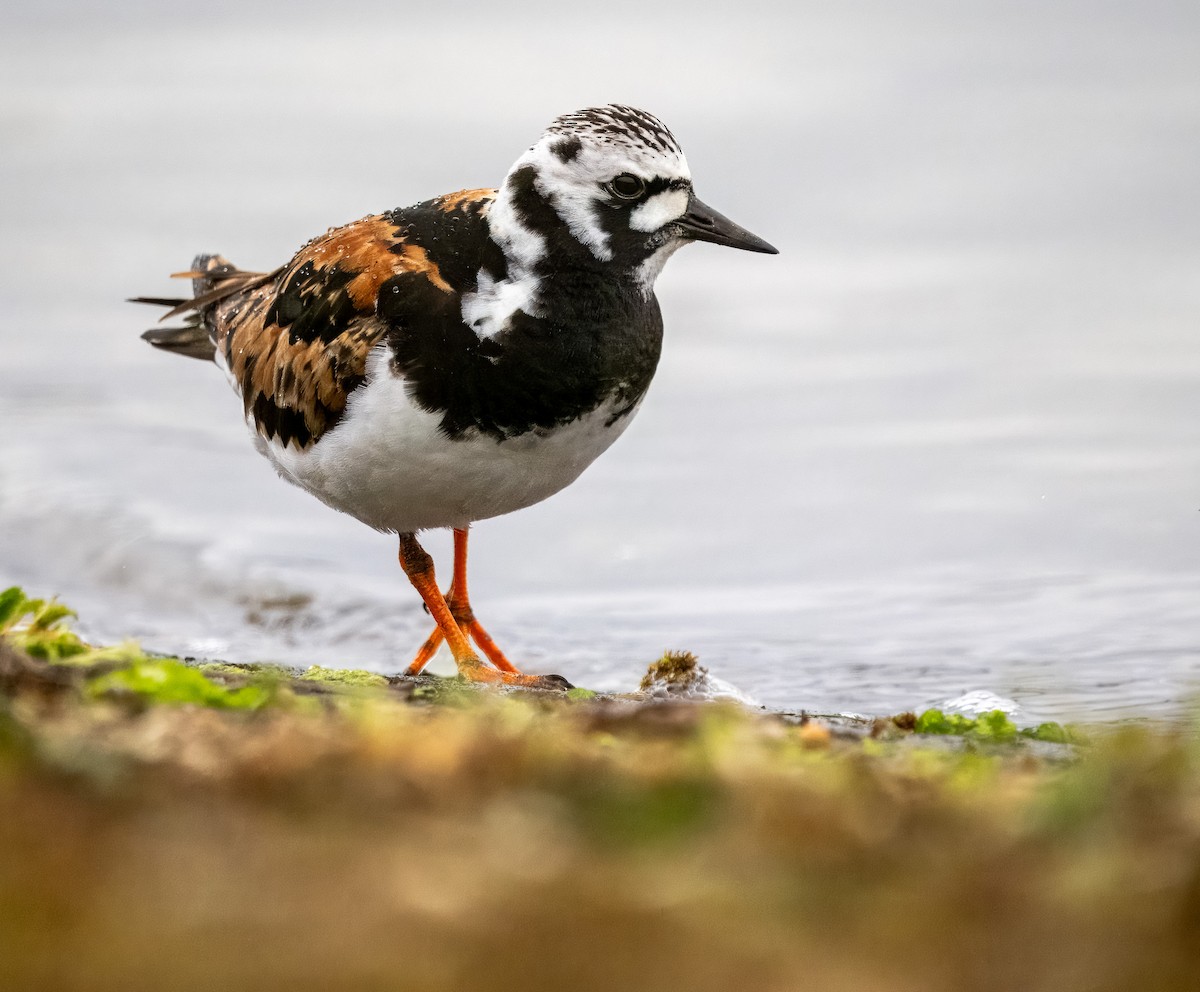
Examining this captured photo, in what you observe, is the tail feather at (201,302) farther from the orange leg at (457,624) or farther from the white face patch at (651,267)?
Result: the white face patch at (651,267)

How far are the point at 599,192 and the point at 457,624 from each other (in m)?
2.10

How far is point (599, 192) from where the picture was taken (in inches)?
205

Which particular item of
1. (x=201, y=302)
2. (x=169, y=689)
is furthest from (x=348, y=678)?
(x=201, y=302)

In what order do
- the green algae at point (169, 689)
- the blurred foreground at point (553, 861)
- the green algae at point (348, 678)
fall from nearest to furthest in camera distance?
the blurred foreground at point (553, 861), the green algae at point (169, 689), the green algae at point (348, 678)

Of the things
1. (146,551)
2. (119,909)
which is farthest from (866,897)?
(146,551)

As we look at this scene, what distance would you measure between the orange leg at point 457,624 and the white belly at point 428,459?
0.52 m

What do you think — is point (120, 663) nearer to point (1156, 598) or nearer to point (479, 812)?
point (479, 812)

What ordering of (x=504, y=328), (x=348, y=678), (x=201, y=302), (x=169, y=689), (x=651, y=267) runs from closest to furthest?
(x=169, y=689)
(x=348, y=678)
(x=504, y=328)
(x=651, y=267)
(x=201, y=302)

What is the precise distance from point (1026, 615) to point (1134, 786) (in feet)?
21.3

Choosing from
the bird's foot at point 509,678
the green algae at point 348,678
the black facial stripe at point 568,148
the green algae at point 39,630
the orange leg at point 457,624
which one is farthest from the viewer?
the orange leg at point 457,624

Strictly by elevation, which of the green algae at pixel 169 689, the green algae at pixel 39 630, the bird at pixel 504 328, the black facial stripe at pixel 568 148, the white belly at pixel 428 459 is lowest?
the green algae at pixel 169 689

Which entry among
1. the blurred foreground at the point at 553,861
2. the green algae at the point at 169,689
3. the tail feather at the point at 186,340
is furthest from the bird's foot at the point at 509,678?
the blurred foreground at the point at 553,861

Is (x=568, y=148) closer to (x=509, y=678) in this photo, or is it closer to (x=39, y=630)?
(x=509, y=678)

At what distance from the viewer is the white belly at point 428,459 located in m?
5.16
